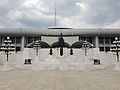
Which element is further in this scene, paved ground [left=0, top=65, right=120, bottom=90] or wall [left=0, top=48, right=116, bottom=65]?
wall [left=0, top=48, right=116, bottom=65]

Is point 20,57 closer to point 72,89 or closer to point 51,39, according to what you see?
point 51,39

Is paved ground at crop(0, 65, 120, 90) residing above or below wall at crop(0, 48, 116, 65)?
below

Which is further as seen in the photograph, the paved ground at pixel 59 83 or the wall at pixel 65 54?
the wall at pixel 65 54

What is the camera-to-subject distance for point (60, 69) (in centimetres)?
2503

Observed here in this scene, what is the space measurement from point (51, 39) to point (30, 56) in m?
13.9

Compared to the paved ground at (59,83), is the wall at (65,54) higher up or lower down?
higher up

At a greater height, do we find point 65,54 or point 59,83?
point 65,54

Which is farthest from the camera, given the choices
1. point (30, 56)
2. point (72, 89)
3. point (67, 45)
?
point (67, 45)

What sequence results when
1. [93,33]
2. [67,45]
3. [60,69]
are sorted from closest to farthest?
[60,69], [93,33], [67,45]

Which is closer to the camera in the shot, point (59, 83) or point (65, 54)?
point (59, 83)

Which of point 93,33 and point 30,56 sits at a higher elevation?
point 93,33

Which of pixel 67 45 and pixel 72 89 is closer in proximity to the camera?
pixel 72 89

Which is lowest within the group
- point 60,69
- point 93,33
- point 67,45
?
point 60,69

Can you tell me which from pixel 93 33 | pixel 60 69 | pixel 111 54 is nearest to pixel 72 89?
pixel 60 69
